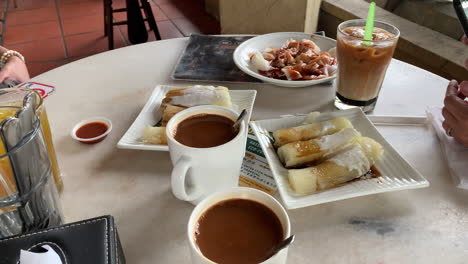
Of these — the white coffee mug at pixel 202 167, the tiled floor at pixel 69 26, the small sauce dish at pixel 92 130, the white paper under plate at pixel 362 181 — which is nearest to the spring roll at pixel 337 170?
the white paper under plate at pixel 362 181

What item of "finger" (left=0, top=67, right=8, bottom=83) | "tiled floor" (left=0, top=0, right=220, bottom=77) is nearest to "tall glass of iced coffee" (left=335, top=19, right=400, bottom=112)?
"finger" (left=0, top=67, right=8, bottom=83)

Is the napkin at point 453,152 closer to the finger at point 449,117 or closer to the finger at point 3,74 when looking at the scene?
the finger at point 449,117

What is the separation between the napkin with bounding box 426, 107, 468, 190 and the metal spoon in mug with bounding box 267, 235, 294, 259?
0.48 m

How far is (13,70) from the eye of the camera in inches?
52.2

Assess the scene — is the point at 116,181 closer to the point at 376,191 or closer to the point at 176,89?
the point at 176,89

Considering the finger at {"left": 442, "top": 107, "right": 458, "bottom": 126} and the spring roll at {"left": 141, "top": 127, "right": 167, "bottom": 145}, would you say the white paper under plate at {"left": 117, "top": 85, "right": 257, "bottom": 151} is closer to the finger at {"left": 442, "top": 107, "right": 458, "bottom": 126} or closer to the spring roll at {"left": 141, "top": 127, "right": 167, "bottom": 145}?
the spring roll at {"left": 141, "top": 127, "right": 167, "bottom": 145}

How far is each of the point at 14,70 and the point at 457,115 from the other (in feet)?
4.70

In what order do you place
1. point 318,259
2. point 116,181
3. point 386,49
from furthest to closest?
1. point 386,49
2. point 116,181
3. point 318,259

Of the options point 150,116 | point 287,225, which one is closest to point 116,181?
point 150,116

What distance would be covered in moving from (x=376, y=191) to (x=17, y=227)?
62 centimetres

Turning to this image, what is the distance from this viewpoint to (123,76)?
1.16 metres

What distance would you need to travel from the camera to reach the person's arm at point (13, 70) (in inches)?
50.5

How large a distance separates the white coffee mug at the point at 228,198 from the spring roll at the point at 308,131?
0.92 feet

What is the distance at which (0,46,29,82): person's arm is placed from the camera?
1.28m
